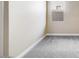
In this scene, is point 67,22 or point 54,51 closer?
point 54,51

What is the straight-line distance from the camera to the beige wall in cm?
628

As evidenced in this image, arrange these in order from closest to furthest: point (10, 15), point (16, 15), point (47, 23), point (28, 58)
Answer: point (10, 15) → point (16, 15) → point (28, 58) → point (47, 23)

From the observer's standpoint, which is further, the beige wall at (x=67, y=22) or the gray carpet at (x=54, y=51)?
the beige wall at (x=67, y=22)

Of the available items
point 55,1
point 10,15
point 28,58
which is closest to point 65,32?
point 55,1

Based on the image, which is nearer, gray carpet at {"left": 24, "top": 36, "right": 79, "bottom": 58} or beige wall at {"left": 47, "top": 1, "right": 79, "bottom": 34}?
gray carpet at {"left": 24, "top": 36, "right": 79, "bottom": 58}

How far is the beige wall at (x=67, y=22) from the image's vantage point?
6.28 m

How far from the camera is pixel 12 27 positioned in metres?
2.05

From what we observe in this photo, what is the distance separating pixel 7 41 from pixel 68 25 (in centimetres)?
469

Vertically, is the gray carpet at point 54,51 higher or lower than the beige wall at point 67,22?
lower

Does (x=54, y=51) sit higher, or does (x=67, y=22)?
(x=67, y=22)

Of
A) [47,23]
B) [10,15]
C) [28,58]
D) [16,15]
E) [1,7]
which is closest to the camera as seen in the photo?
[1,7]

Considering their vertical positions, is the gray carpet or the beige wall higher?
the beige wall

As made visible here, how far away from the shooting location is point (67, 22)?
632 cm

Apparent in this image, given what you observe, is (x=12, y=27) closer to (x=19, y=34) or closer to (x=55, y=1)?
(x=19, y=34)
